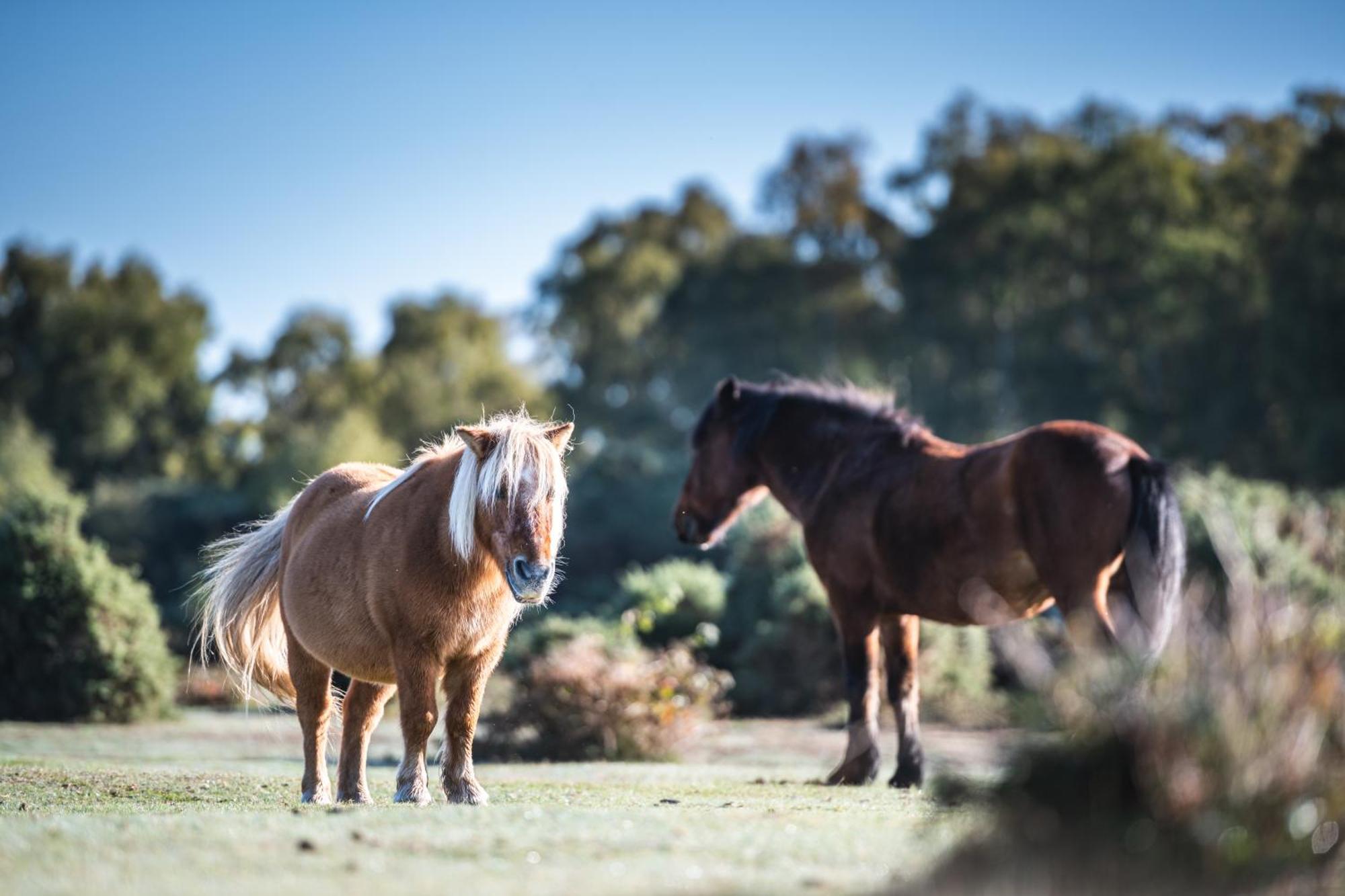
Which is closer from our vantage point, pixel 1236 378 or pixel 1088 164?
pixel 1236 378

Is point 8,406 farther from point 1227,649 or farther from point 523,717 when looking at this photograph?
point 1227,649

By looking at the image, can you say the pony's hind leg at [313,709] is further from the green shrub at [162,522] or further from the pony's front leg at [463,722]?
the green shrub at [162,522]

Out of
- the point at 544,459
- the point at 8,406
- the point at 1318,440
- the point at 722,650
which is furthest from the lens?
the point at 8,406

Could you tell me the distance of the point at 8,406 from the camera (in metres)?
53.4

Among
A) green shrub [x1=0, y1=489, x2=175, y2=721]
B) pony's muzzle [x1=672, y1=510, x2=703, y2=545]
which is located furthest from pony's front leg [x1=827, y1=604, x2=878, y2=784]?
green shrub [x1=0, y1=489, x2=175, y2=721]

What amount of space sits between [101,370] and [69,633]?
1756 inches

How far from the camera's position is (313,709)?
8.30 meters

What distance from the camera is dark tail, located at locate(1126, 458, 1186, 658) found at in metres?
7.79

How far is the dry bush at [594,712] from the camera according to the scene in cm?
1381

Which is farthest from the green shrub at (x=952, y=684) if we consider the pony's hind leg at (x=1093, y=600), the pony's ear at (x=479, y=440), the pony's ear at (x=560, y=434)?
the pony's ear at (x=479, y=440)

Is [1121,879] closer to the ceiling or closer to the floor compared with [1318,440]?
closer to the floor

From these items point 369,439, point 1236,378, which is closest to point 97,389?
point 369,439

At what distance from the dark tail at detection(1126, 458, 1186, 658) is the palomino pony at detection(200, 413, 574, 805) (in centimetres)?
324

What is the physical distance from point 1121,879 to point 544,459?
411 cm
